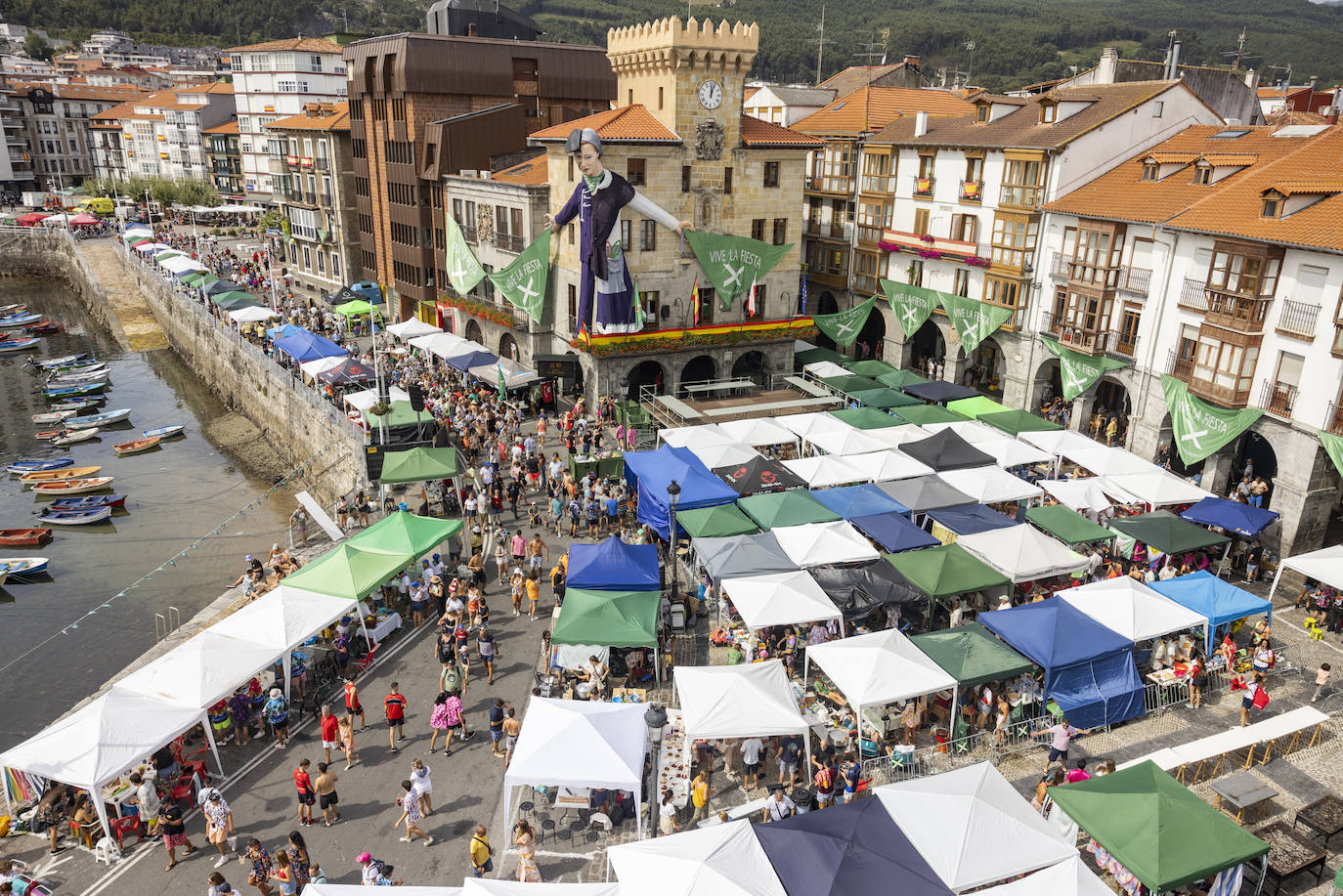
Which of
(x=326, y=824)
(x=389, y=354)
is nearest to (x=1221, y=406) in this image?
(x=326, y=824)

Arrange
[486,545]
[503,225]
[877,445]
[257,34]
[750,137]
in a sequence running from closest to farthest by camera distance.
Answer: [486,545]
[877,445]
[750,137]
[503,225]
[257,34]

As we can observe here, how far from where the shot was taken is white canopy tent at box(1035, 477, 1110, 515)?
1147 inches

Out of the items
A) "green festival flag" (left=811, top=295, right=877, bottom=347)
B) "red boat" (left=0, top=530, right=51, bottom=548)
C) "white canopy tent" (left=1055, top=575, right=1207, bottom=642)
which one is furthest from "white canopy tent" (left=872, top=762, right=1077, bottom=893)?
"red boat" (left=0, top=530, right=51, bottom=548)

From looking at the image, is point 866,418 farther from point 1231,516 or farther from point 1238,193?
point 1238,193

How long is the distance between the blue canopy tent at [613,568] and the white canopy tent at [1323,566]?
1771 cm

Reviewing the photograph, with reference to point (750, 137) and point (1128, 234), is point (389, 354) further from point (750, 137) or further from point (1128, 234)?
point (1128, 234)

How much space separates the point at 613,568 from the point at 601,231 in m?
20.1

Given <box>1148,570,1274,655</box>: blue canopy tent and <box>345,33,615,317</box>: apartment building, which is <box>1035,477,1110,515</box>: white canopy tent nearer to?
<box>1148,570,1274,655</box>: blue canopy tent

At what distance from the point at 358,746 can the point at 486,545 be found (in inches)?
413

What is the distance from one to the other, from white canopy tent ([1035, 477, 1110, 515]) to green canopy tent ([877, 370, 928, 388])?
1272 cm

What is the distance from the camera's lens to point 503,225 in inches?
1858

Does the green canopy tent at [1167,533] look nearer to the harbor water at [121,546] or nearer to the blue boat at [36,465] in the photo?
the harbor water at [121,546]

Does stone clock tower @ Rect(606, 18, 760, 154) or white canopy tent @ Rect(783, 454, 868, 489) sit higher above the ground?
stone clock tower @ Rect(606, 18, 760, 154)

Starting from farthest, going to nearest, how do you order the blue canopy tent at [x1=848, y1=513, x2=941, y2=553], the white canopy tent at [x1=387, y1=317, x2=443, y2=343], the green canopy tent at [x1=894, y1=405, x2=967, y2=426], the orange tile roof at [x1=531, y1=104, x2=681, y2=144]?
1. the white canopy tent at [x1=387, y1=317, x2=443, y2=343]
2. the orange tile roof at [x1=531, y1=104, x2=681, y2=144]
3. the green canopy tent at [x1=894, y1=405, x2=967, y2=426]
4. the blue canopy tent at [x1=848, y1=513, x2=941, y2=553]
